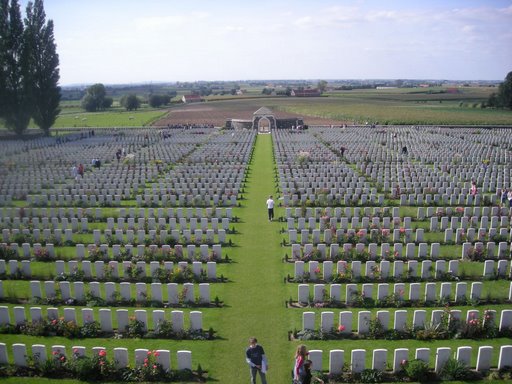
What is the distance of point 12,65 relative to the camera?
56.2m

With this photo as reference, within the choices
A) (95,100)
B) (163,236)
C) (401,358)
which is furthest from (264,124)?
(95,100)

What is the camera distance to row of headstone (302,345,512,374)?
10.1m

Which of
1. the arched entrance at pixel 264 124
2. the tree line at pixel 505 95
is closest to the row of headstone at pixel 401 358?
the arched entrance at pixel 264 124

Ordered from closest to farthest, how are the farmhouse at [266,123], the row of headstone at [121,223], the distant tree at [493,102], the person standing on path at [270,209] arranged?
the row of headstone at [121,223] < the person standing on path at [270,209] < the farmhouse at [266,123] < the distant tree at [493,102]

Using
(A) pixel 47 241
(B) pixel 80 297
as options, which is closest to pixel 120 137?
(A) pixel 47 241

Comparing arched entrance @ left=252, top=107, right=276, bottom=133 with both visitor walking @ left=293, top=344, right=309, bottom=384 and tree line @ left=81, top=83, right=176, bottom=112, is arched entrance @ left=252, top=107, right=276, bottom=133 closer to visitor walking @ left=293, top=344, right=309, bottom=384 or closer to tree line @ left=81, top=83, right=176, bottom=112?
tree line @ left=81, top=83, right=176, bottom=112

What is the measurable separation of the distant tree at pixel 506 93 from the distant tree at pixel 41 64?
296 ft

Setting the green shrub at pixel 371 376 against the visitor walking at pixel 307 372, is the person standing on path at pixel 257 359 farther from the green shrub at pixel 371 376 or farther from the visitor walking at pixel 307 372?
the green shrub at pixel 371 376

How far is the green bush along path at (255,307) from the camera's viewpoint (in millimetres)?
10828

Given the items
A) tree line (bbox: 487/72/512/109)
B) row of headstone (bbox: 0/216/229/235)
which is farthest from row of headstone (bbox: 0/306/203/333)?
tree line (bbox: 487/72/512/109)

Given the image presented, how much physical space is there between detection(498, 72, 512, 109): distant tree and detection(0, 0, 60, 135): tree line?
90548 mm

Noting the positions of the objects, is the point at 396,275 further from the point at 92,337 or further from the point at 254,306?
the point at 92,337

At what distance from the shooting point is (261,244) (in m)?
19.5

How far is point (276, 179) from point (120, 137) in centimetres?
3388
